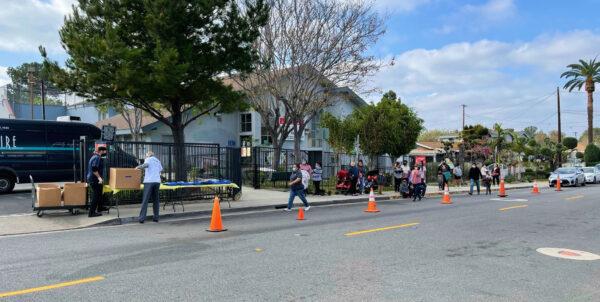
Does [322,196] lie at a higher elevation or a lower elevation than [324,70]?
lower

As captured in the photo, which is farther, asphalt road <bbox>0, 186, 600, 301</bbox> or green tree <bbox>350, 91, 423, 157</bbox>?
green tree <bbox>350, 91, 423, 157</bbox>

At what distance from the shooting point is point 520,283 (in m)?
6.70

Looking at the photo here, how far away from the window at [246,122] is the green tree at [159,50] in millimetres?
24201

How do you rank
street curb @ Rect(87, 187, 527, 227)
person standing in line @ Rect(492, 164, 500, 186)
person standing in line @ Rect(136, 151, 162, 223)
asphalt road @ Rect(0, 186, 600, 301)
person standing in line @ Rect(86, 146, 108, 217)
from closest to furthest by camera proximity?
asphalt road @ Rect(0, 186, 600, 301) → person standing in line @ Rect(136, 151, 162, 223) → street curb @ Rect(87, 187, 527, 227) → person standing in line @ Rect(86, 146, 108, 217) → person standing in line @ Rect(492, 164, 500, 186)

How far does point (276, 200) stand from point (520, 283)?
13.0 metres

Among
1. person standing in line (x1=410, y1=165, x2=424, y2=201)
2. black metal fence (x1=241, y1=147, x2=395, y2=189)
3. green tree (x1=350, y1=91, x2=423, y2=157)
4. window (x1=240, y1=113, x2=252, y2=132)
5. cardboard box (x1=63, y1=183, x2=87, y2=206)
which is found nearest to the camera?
cardboard box (x1=63, y1=183, x2=87, y2=206)

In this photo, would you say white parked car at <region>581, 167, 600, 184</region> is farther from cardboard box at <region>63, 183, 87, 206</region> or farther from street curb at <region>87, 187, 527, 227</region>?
cardboard box at <region>63, 183, 87, 206</region>

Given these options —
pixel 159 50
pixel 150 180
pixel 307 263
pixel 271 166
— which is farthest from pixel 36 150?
pixel 307 263

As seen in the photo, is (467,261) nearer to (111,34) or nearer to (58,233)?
(58,233)

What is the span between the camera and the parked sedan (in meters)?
34.7

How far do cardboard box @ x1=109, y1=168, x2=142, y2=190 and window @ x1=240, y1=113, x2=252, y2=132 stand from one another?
1164 inches

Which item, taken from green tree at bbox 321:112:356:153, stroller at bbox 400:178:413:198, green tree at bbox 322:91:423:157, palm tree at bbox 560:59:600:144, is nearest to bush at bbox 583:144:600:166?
palm tree at bbox 560:59:600:144

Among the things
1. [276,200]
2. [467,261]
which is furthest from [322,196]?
[467,261]

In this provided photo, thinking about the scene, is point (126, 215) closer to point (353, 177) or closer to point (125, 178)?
point (125, 178)
